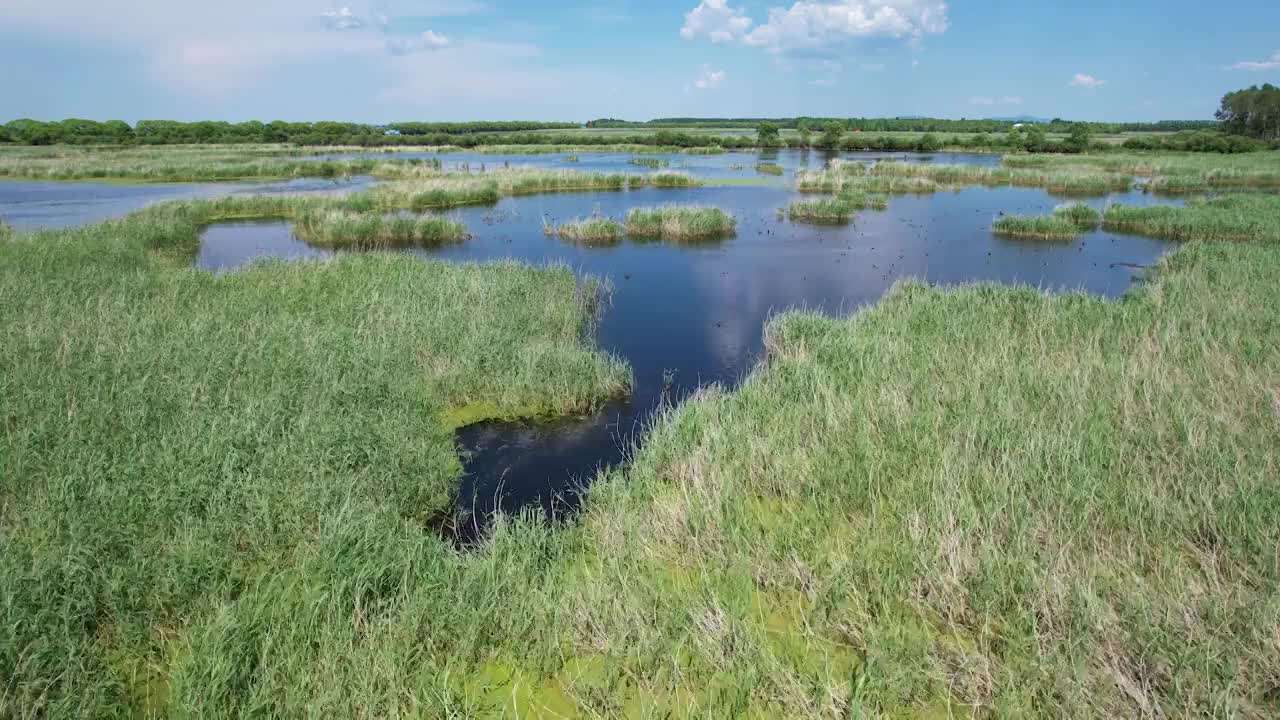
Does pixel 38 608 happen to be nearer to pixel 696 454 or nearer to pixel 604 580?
pixel 604 580

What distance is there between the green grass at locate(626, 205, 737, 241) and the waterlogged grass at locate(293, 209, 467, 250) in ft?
22.5

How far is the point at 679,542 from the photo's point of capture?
5.91 metres

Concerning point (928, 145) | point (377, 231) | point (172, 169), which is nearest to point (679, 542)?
point (377, 231)

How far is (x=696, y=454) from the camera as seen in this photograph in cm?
716

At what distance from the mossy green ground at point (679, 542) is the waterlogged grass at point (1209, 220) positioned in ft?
54.0

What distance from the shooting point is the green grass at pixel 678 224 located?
87.3 ft

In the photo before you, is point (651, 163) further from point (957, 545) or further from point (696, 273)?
point (957, 545)

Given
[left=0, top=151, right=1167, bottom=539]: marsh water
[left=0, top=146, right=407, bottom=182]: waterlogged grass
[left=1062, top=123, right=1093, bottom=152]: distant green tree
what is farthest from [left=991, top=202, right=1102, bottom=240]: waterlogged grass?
[left=1062, top=123, right=1093, bottom=152]: distant green tree

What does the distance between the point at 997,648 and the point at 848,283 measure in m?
15.8

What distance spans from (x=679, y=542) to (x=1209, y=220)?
92.1ft

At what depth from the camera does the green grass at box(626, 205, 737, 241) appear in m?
26.6

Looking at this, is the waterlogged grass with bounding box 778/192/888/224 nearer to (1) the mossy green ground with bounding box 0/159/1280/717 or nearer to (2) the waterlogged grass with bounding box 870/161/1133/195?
(2) the waterlogged grass with bounding box 870/161/1133/195

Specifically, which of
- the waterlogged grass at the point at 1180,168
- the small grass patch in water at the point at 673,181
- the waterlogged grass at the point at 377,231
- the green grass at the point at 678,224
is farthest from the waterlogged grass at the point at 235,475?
the waterlogged grass at the point at 1180,168

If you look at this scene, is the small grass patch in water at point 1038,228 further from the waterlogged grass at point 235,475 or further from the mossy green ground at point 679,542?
the waterlogged grass at point 235,475
